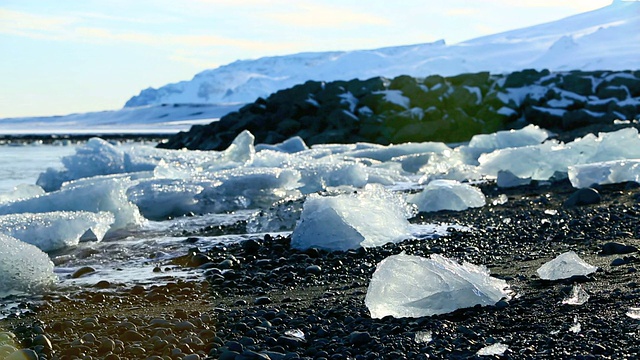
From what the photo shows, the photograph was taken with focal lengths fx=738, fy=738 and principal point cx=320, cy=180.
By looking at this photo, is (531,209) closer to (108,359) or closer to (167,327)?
(167,327)

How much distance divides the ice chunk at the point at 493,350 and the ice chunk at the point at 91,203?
4789 millimetres

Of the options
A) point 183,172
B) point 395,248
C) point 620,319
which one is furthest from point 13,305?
point 183,172

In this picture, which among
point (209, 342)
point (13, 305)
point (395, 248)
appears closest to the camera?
point (209, 342)

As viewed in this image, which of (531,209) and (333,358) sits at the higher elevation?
(333,358)

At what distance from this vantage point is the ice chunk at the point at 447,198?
6.97m

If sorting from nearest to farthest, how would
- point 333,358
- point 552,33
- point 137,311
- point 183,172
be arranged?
point 333,358 < point 137,311 < point 183,172 < point 552,33

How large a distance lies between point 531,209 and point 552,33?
273 feet

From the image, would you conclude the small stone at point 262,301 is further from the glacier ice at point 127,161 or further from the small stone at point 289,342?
the glacier ice at point 127,161

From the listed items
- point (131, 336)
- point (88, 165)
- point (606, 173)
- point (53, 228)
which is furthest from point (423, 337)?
point (88, 165)

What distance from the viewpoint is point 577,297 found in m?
3.27

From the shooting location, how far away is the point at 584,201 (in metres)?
6.71

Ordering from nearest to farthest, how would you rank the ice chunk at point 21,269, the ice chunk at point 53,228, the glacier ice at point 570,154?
the ice chunk at point 21,269
the ice chunk at point 53,228
the glacier ice at point 570,154

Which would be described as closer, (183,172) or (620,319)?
(620,319)

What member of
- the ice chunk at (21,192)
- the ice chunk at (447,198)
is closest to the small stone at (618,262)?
the ice chunk at (447,198)
